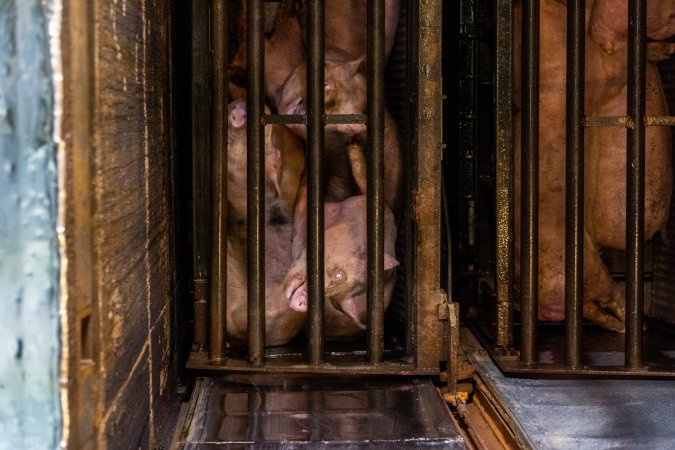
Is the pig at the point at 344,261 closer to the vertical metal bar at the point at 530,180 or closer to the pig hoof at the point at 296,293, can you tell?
the pig hoof at the point at 296,293

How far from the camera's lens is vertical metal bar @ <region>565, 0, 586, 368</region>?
2620 mm

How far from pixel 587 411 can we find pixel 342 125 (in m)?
1.22

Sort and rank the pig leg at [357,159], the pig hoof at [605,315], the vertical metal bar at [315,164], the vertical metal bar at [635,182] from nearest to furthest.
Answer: the vertical metal bar at [315,164] → the vertical metal bar at [635,182] → the pig leg at [357,159] → the pig hoof at [605,315]

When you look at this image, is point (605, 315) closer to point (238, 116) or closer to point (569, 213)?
point (569, 213)

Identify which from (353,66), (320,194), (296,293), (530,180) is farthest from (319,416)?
(353,66)

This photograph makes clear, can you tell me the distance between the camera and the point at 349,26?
2.92 metres

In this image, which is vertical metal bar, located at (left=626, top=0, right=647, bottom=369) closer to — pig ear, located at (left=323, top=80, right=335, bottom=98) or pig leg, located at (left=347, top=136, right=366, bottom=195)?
pig leg, located at (left=347, top=136, right=366, bottom=195)

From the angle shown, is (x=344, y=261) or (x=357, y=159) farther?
(x=357, y=159)

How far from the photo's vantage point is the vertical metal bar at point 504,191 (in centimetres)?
281

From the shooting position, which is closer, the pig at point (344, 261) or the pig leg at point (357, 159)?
the pig at point (344, 261)

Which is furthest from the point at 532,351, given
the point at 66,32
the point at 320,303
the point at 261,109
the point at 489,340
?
the point at 66,32

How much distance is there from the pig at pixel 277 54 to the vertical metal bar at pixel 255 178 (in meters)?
0.31

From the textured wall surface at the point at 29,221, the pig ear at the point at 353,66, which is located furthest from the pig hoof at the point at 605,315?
the textured wall surface at the point at 29,221

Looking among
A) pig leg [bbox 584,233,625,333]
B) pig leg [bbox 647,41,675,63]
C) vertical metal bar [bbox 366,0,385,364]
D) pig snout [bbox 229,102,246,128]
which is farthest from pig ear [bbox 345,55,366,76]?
pig leg [bbox 647,41,675,63]
